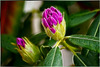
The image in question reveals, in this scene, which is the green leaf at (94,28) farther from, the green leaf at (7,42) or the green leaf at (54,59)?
the green leaf at (7,42)

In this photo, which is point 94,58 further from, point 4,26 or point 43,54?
point 4,26

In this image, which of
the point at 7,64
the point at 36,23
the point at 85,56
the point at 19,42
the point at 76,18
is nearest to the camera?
the point at 19,42

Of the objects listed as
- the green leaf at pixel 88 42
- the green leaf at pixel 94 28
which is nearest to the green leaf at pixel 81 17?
the green leaf at pixel 94 28

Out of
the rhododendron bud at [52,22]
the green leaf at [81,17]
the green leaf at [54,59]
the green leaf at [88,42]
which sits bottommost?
the green leaf at [54,59]

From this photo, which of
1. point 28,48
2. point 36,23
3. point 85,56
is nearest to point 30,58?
point 28,48

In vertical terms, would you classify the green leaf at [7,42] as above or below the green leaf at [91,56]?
above

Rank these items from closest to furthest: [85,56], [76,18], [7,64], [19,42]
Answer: [19,42]
[85,56]
[76,18]
[7,64]

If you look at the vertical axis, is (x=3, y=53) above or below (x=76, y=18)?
below
